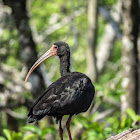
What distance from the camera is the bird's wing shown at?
4086mm

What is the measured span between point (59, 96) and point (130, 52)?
10.7 ft

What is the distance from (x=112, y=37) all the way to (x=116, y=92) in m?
7.44

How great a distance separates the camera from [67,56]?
205 inches

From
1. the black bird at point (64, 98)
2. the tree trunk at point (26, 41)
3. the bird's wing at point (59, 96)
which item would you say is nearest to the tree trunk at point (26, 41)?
the tree trunk at point (26, 41)

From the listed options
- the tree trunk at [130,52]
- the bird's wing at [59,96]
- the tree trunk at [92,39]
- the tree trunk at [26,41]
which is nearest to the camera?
the bird's wing at [59,96]

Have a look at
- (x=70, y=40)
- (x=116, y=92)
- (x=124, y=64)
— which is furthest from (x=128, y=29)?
(x=70, y=40)

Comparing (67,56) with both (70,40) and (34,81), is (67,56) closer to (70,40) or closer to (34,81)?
(34,81)

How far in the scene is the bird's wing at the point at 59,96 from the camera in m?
4.09

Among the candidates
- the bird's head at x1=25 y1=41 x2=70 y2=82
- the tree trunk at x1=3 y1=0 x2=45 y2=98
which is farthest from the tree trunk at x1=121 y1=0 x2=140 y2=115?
the bird's head at x1=25 y1=41 x2=70 y2=82

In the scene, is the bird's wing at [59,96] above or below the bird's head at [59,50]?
below

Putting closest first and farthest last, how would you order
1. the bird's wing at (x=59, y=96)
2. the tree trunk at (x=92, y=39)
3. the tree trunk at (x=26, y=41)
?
the bird's wing at (x=59, y=96), the tree trunk at (x=26, y=41), the tree trunk at (x=92, y=39)

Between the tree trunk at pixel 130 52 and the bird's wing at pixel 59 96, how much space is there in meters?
2.87

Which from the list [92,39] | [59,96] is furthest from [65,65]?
[92,39]

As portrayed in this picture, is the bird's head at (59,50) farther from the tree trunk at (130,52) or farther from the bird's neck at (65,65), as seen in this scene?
the tree trunk at (130,52)
